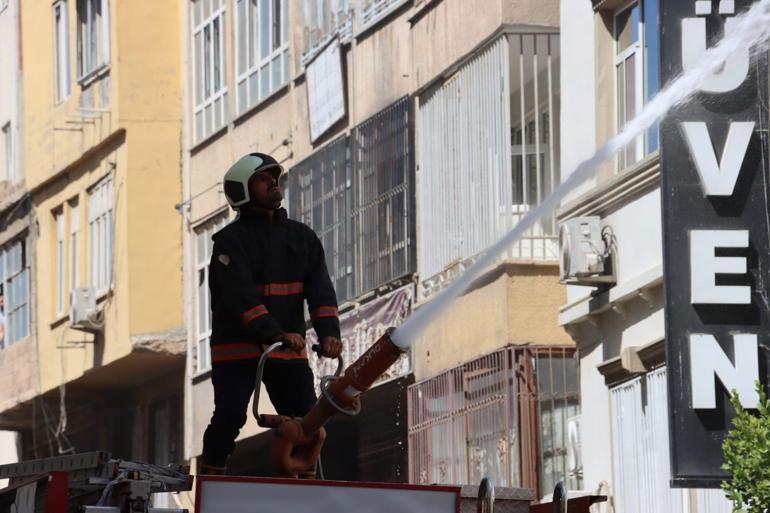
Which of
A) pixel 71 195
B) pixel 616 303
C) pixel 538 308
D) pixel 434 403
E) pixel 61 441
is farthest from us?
pixel 61 441

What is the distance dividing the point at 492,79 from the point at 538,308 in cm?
227

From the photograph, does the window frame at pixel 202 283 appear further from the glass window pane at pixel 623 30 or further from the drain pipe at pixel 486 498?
the drain pipe at pixel 486 498

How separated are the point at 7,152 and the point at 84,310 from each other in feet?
22.1

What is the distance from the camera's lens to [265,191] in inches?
435

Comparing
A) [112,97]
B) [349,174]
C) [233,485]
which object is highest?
[112,97]

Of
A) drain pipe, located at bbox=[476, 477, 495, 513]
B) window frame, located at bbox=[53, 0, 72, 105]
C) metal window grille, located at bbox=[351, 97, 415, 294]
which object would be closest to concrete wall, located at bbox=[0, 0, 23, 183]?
window frame, located at bbox=[53, 0, 72, 105]

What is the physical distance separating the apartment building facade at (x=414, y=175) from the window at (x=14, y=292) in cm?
594

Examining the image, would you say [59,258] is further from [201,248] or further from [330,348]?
[330,348]

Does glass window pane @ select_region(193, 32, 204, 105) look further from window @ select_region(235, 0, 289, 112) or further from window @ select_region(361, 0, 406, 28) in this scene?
window @ select_region(361, 0, 406, 28)

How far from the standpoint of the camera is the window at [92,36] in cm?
3322

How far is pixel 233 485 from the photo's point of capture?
8500mm

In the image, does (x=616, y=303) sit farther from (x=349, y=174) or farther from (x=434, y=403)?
(x=349, y=174)

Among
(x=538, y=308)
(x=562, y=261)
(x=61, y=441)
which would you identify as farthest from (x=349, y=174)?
(x=61, y=441)

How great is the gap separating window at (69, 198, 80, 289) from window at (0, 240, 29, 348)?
1.69 m
